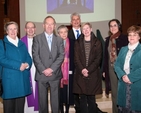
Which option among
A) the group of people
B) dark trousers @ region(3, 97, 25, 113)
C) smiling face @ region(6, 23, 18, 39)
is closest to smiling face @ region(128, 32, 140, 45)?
the group of people

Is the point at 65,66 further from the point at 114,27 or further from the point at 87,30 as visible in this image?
the point at 114,27

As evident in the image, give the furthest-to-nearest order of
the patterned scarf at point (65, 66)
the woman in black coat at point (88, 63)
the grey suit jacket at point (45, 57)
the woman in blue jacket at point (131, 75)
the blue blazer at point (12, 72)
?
the patterned scarf at point (65, 66) → the woman in black coat at point (88, 63) → the grey suit jacket at point (45, 57) → the blue blazer at point (12, 72) → the woman in blue jacket at point (131, 75)

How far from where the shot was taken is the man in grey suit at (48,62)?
11.8ft

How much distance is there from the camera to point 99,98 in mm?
5223

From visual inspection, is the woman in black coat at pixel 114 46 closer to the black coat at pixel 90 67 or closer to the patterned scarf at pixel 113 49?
the patterned scarf at pixel 113 49

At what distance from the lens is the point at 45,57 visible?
3631 millimetres

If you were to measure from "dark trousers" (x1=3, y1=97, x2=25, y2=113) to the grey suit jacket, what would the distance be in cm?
39

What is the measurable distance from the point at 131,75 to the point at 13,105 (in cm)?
161

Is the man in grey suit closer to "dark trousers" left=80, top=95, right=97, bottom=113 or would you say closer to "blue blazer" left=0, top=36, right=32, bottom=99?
"blue blazer" left=0, top=36, right=32, bottom=99

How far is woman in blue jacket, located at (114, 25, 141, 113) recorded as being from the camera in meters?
3.21

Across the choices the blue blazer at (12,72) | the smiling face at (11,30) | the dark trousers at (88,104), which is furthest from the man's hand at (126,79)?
the smiling face at (11,30)

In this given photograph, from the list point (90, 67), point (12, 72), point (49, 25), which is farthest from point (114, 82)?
point (12, 72)

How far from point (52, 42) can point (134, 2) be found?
13.8 ft

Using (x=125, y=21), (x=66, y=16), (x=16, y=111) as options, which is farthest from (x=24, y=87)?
(x=125, y=21)
